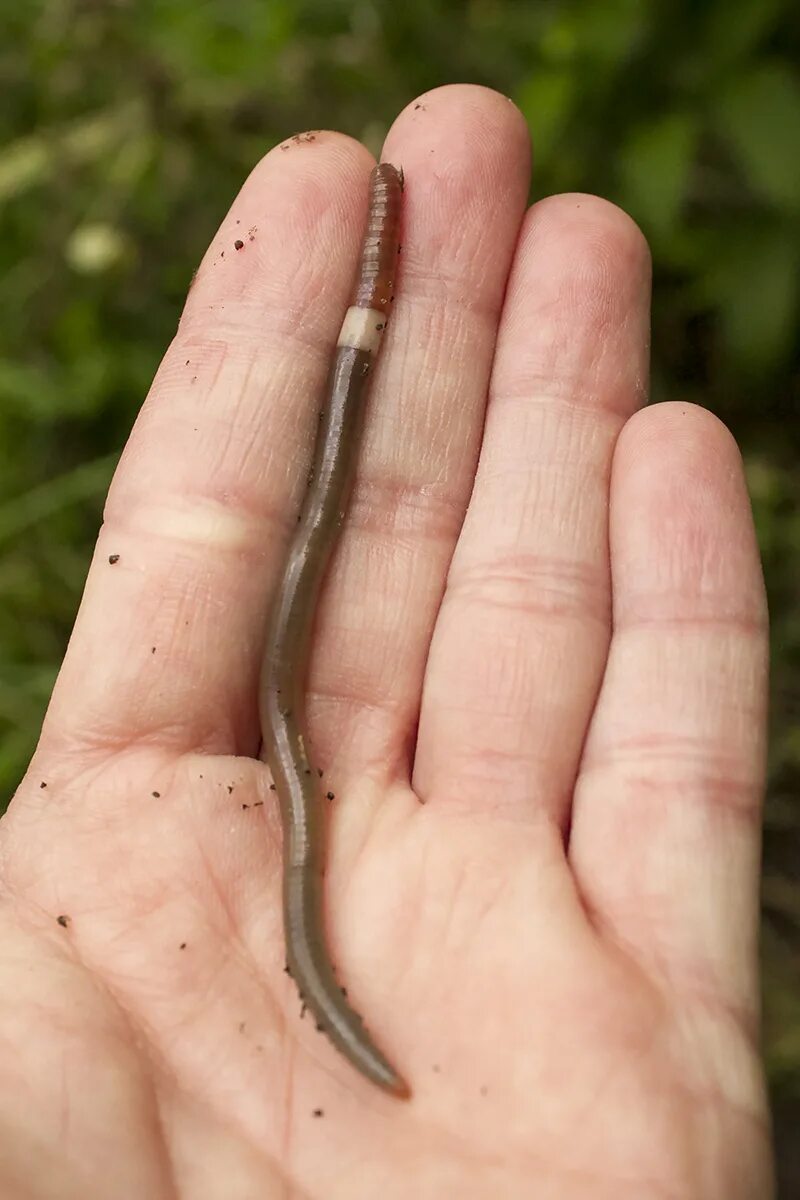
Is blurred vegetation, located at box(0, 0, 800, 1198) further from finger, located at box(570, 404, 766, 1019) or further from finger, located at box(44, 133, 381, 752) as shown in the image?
finger, located at box(570, 404, 766, 1019)

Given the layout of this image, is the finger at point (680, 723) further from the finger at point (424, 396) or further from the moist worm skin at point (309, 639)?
the moist worm skin at point (309, 639)

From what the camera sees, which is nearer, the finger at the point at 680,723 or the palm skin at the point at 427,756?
the palm skin at the point at 427,756

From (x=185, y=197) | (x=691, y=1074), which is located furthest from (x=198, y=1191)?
(x=185, y=197)

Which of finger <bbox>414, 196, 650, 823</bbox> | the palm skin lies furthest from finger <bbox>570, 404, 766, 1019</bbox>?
finger <bbox>414, 196, 650, 823</bbox>

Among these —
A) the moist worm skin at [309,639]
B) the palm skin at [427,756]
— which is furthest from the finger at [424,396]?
the moist worm skin at [309,639]

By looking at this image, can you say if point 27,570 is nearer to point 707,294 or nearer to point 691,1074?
point 707,294

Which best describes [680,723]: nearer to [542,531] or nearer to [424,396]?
[542,531]
